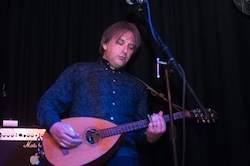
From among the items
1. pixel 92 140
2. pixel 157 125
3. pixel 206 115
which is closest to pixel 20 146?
pixel 92 140

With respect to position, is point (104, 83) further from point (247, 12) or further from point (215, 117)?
point (247, 12)

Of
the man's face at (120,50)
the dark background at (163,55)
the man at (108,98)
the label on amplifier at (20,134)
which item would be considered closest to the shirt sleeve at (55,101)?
the man at (108,98)

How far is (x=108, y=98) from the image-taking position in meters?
2.06

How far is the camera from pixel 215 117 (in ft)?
6.00

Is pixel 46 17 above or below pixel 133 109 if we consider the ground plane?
above

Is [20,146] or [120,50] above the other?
[120,50]

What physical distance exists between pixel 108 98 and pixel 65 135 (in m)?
0.42

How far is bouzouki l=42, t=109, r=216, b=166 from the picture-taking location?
1.78 meters

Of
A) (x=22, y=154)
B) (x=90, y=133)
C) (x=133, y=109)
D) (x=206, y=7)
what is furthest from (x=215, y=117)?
(x=22, y=154)

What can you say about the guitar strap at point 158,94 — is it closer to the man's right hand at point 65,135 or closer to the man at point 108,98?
the man at point 108,98

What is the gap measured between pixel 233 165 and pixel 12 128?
1558mm

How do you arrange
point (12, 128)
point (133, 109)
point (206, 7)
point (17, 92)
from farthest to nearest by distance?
point (17, 92), point (206, 7), point (133, 109), point (12, 128)

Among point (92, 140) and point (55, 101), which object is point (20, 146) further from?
point (92, 140)

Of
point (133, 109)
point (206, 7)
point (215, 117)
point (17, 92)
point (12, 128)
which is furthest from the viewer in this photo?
point (17, 92)
